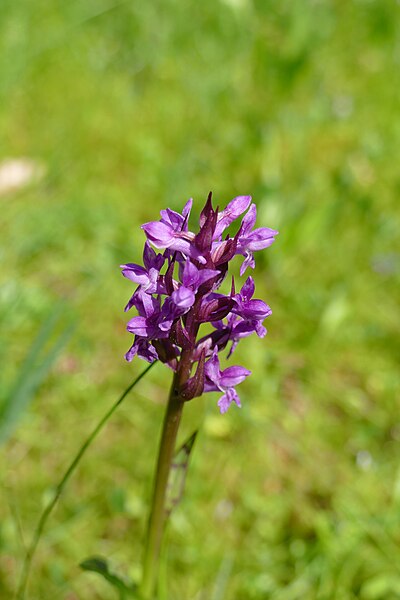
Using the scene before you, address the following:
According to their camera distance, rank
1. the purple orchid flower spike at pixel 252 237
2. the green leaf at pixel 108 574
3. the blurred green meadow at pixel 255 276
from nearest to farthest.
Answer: the purple orchid flower spike at pixel 252 237
the green leaf at pixel 108 574
the blurred green meadow at pixel 255 276

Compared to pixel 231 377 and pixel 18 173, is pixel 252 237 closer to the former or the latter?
pixel 231 377

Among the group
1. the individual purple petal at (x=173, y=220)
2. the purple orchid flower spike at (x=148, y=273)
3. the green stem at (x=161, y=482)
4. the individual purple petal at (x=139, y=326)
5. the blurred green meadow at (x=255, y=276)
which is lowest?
the green stem at (x=161, y=482)

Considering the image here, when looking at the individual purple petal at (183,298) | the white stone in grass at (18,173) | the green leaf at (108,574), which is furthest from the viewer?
the white stone in grass at (18,173)

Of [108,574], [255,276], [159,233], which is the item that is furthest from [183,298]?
[255,276]

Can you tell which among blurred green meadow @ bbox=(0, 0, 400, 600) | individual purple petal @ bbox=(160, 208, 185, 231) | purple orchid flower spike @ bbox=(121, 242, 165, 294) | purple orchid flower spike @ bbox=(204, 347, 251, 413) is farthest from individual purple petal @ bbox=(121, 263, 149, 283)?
blurred green meadow @ bbox=(0, 0, 400, 600)

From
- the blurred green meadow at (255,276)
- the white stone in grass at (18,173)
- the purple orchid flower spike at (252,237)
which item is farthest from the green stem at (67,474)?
the white stone in grass at (18,173)

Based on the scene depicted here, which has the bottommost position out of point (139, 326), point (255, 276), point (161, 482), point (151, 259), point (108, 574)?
point (108, 574)

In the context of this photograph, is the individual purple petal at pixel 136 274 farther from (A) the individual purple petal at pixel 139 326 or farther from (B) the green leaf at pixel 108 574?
(B) the green leaf at pixel 108 574
